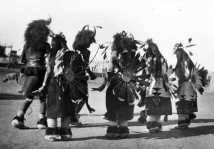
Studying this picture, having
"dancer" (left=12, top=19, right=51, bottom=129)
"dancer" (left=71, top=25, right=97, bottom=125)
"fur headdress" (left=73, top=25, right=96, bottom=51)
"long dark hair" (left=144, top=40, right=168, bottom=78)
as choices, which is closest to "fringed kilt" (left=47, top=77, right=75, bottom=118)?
"dancer" (left=71, top=25, right=97, bottom=125)

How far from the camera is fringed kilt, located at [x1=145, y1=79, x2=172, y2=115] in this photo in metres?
7.16

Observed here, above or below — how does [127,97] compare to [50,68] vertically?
below

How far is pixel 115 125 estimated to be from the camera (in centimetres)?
654

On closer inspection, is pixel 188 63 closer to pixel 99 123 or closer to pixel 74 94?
pixel 99 123

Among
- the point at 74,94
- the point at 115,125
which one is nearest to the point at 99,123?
the point at 115,125

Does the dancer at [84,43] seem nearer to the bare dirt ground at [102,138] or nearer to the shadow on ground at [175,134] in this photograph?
the bare dirt ground at [102,138]

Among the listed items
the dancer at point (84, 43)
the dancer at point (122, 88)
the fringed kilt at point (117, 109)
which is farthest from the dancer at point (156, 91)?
the dancer at point (84, 43)

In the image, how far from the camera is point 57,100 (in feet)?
19.6

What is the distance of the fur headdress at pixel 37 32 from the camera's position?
7.13 m

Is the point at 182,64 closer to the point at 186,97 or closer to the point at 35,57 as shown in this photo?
the point at 186,97

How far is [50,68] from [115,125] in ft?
5.06

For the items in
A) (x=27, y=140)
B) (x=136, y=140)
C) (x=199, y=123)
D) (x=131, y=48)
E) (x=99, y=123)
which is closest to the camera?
(x=27, y=140)

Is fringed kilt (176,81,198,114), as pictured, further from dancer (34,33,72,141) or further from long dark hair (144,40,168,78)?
dancer (34,33,72,141)

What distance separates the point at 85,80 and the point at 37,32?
1.52 m
